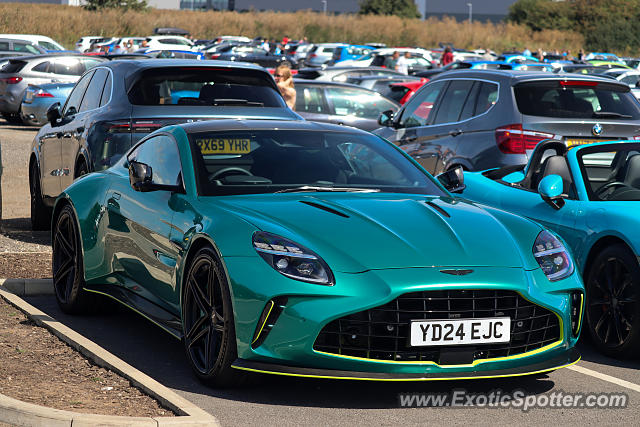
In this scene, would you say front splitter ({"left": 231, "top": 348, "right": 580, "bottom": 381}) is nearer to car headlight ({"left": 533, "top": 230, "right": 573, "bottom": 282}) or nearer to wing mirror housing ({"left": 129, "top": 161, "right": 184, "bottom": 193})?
car headlight ({"left": 533, "top": 230, "right": 573, "bottom": 282})

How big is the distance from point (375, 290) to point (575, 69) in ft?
91.6

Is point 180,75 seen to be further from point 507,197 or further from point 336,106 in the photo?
point 336,106

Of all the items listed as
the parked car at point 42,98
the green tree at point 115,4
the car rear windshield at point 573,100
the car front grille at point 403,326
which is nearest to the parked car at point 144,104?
the car rear windshield at point 573,100

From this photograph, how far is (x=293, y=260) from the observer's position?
18.1 feet

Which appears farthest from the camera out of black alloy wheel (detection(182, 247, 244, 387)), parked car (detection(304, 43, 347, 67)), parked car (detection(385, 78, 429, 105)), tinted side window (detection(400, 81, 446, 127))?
parked car (detection(304, 43, 347, 67))

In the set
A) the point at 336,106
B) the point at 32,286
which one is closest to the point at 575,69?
the point at 336,106

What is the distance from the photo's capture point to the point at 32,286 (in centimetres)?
861

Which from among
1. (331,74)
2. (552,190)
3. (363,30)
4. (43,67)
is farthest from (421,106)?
(363,30)

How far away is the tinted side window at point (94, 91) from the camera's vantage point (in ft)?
37.3

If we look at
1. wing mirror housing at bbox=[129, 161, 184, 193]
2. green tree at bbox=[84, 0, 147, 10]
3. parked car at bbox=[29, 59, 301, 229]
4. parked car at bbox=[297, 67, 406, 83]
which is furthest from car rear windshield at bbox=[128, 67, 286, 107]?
green tree at bbox=[84, 0, 147, 10]

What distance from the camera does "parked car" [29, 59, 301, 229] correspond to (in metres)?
10.5

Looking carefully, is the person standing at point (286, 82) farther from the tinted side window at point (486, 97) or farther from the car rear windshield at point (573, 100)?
the car rear windshield at point (573, 100)

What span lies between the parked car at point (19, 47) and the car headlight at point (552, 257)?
1198 inches

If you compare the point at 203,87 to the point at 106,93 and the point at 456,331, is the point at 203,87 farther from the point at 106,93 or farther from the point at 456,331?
the point at 456,331
